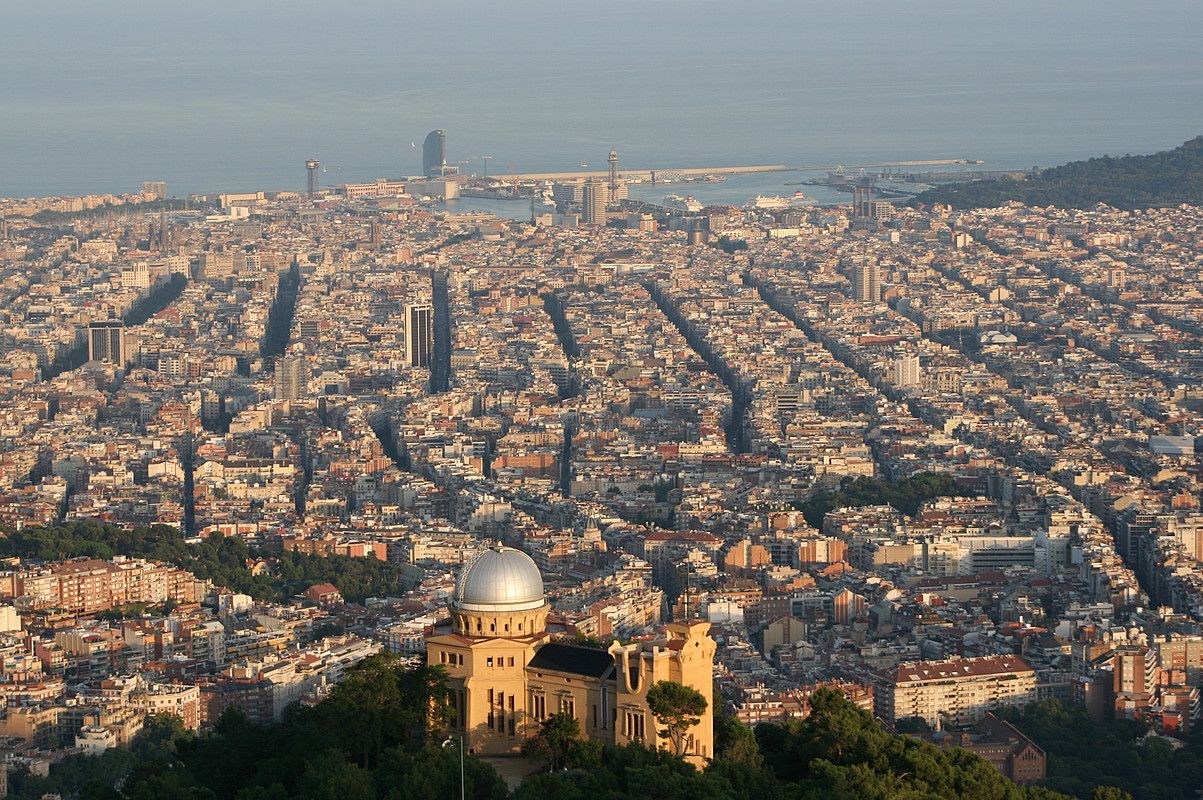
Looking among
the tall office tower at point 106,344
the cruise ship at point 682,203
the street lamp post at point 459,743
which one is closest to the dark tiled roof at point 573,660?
the street lamp post at point 459,743

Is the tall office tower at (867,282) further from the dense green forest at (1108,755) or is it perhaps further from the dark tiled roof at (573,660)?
the dark tiled roof at (573,660)

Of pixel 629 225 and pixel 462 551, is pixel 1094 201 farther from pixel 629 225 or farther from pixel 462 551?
pixel 462 551

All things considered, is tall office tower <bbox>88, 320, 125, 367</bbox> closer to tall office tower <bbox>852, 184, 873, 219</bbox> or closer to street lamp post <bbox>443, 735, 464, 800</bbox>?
tall office tower <bbox>852, 184, 873, 219</bbox>

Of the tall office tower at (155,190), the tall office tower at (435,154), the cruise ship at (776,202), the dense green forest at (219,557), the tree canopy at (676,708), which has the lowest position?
the dense green forest at (219,557)

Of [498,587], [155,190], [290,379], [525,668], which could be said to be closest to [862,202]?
[155,190]

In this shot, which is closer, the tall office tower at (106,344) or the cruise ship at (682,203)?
the tall office tower at (106,344)

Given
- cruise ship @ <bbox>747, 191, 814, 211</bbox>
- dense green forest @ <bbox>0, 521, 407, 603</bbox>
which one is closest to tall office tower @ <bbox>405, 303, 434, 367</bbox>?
dense green forest @ <bbox>0, 521, 407, 603</bbox>
